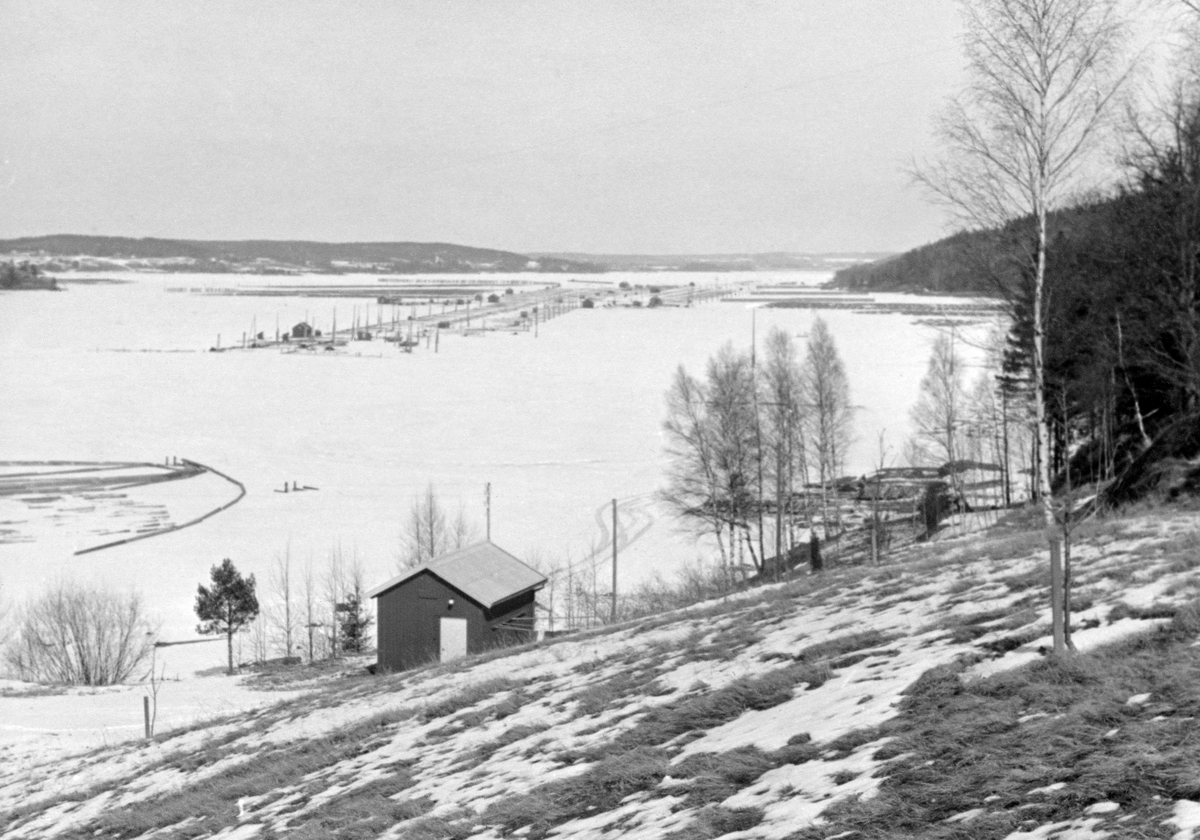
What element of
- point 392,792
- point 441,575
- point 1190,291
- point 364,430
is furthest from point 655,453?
point 392,792

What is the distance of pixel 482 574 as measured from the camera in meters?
24.2

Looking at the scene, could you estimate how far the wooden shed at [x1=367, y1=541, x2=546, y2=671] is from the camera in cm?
2334

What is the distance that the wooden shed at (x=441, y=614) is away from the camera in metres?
23.3

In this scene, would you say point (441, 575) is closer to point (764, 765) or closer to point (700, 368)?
point (764, 765)

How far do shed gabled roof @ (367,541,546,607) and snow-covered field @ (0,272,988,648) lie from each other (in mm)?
6686

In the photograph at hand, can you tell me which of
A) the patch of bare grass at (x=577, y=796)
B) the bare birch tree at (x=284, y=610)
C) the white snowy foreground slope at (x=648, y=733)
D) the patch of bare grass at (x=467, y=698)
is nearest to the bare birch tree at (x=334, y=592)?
the bare birch tree at (x=284, y=610)

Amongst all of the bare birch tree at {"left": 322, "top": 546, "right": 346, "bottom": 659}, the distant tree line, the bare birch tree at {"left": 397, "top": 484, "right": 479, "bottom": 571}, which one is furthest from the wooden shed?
the distant tree line

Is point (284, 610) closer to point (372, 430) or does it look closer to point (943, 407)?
point (372, 430)

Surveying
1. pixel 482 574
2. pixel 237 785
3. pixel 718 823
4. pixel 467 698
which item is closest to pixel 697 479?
pixel 482 574

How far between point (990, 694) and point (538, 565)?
1010 inches

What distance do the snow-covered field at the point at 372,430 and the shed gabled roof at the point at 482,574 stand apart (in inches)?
263

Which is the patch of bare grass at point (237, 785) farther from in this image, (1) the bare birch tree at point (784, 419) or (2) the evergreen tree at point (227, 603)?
(1) the bare birch tree at point (784, 419)

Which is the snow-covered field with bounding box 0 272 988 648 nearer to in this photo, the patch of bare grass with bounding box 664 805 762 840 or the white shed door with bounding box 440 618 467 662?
the white shed door with bounding box 440 618 467 662

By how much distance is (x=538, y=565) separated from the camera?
105 ft
